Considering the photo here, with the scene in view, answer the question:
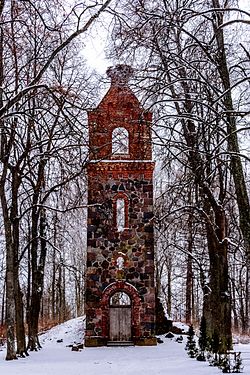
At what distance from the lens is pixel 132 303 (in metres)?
23.6

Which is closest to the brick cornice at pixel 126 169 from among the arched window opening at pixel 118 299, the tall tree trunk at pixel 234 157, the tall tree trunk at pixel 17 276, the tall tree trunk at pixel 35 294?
the tall tree trunk at pixel 35 294

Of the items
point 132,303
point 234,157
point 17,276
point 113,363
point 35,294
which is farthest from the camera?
point 132,303

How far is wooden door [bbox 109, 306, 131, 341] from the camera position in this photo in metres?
23.7

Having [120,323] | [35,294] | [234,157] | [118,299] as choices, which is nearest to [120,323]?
[120,323]

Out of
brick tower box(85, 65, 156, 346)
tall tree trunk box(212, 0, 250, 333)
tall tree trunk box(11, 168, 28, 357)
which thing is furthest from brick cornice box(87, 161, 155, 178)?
tall tree trunk box(212, 0, 250, 333)

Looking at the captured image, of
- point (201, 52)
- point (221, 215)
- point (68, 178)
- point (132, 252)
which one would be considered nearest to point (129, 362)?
point (221, 215)

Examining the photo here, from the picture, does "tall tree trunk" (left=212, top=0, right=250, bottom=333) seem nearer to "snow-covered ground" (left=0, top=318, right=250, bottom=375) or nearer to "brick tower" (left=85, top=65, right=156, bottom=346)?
"snow-covered ground" (left=0, top=318, right=250, bottom=375)

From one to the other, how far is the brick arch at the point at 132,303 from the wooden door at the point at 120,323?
0.43 metres

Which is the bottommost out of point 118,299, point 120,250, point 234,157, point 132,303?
point 118,299

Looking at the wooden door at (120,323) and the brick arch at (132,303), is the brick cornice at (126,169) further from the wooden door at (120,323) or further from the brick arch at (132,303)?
the wooden door at (120,323)

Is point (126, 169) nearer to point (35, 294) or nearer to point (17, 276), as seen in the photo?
point (35, 294)

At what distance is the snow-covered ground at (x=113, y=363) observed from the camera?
42.3 ft

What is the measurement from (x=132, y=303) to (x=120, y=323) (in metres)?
1.09

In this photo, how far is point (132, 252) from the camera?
23.9m
